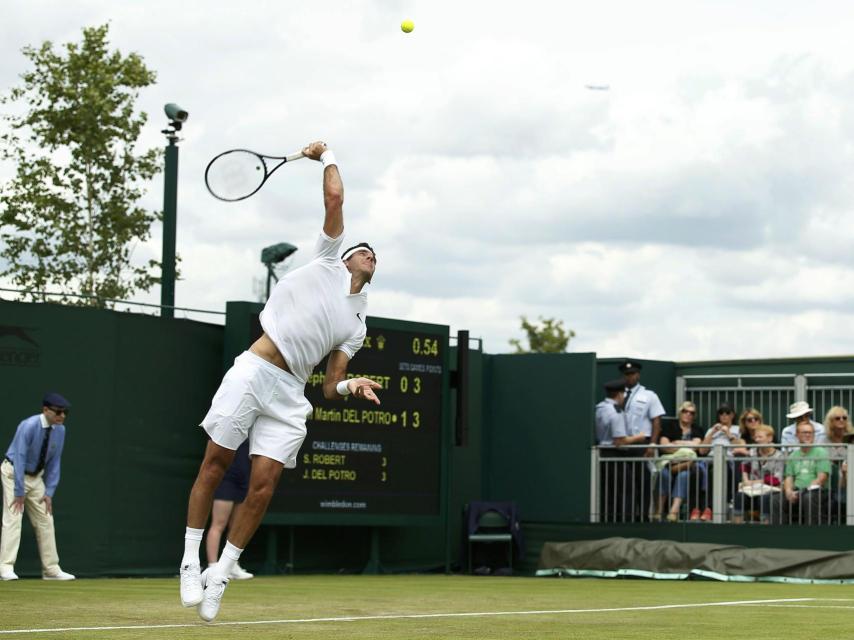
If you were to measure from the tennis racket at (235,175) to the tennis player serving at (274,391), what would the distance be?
112cm

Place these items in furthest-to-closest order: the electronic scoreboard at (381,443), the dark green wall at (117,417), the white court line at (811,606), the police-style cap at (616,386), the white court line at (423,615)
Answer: the police-style cap at (616,386) < the electronic scoreboard at (381,443) < the dark green wall at (117,417) < the white court line at (811,606) < the white court line at (423,615)

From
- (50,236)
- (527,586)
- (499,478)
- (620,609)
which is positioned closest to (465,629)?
(620,609)

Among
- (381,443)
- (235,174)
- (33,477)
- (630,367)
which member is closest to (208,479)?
(235,174)

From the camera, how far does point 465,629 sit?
8.09m

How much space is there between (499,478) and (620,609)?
10648mm

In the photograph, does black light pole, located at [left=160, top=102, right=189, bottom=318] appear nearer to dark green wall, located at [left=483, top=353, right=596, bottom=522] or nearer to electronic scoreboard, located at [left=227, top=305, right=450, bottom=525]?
electronic scoreboard, located at [left=227, top=305, right=450, bottom=525]

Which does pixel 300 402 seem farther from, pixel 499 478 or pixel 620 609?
pixel 499 478

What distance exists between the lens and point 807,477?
17.4 m

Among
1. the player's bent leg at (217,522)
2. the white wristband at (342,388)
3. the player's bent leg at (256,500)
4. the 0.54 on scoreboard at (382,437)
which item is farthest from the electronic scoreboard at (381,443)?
the player's bent leg at (256,500)

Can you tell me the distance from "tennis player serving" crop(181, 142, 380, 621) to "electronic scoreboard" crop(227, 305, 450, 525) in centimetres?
830

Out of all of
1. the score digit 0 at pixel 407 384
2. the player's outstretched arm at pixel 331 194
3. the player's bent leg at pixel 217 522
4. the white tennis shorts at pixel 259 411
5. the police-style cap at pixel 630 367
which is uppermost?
the player's outstretched arm at pixel 331 194

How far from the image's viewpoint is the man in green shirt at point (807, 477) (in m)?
17.2

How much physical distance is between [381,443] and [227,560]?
9.79 metres

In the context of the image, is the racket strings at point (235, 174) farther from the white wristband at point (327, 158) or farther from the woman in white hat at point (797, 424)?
the woman in white hat at point (797, 424)
